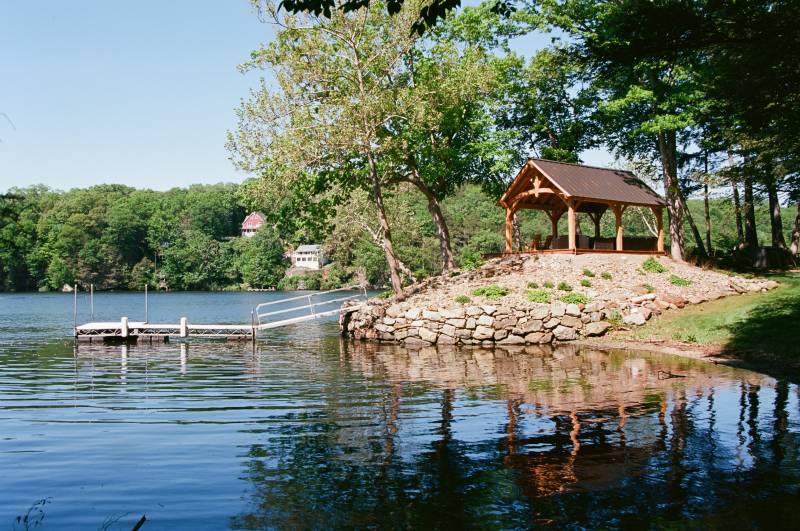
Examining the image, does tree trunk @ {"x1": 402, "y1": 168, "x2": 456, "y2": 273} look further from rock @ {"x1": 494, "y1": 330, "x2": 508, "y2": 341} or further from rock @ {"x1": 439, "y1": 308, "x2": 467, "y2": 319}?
rock @ {"x1": 494, "y1": 330, "x2": 508, "y2": 341}

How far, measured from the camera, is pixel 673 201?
3691 centimetres

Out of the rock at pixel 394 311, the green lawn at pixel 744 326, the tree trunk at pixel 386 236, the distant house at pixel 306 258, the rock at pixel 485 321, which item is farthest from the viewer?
the distant house at pixel 306 258

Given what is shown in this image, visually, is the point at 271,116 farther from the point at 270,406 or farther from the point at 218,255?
the point at 218,255

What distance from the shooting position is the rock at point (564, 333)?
2600 cm

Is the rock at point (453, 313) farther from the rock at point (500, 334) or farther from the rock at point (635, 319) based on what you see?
the rock at point (635, 319)

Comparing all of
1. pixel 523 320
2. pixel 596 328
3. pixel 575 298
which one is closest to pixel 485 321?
pixel 523 320

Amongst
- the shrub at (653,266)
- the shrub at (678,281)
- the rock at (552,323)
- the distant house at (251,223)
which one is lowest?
the rock at (552,323)

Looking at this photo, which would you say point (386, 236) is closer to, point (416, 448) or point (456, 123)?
point (456, 123)

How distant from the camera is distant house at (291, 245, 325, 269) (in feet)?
Answer: 443

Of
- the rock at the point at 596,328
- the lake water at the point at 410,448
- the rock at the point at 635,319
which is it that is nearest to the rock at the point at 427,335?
the rock at the point at 596,328

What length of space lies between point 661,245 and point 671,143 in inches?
289

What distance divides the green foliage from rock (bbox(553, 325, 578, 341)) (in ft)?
4.41

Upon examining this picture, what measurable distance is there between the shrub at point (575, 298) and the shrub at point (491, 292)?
2.45 meters

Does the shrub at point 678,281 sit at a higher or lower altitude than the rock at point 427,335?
higher
